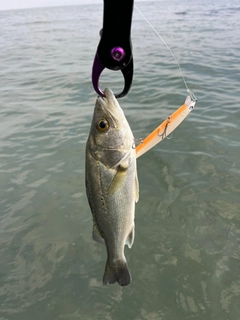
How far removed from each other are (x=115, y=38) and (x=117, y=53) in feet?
0.28

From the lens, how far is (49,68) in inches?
572

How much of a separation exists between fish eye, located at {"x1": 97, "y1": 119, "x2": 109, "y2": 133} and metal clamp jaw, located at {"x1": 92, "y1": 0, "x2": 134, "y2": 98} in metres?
0.38

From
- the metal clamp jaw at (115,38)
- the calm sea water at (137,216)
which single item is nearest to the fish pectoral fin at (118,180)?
the metal clamp jaw at (115,38)

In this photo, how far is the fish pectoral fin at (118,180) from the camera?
7.45 ft

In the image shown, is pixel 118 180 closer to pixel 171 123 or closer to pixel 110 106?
pixel 110 106

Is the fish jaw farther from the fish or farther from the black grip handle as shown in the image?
the black grip handle

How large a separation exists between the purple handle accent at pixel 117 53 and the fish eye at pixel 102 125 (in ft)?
1.79

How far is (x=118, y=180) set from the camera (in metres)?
2.30

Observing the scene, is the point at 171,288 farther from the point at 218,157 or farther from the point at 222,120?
the point at 222,120

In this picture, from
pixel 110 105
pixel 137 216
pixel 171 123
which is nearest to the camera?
pixel 110 105

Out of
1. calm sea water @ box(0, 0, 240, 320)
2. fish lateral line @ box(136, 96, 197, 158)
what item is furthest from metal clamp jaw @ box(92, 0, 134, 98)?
calm sea water @ box(0, 0, 240, 320)

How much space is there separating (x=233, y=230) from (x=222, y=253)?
1.52 feet

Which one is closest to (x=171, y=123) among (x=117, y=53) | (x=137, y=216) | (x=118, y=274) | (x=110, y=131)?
(x=137, y=216)

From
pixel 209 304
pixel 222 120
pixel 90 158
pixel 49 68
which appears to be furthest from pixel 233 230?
pixel 49 68
